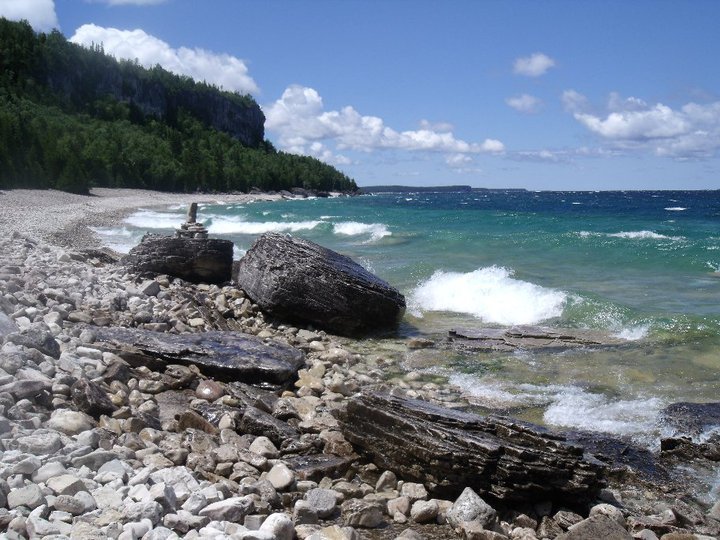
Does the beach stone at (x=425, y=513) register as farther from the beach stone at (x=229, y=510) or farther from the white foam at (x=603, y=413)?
the white foam at (x=603, y=413)

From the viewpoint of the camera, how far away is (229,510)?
15.4ft

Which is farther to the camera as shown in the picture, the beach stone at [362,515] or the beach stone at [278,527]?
the beach stone at [362,515]

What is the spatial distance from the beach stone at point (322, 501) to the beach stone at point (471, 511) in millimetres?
929

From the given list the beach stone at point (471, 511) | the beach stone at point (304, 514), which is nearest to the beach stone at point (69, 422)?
the beach stone at point (304, 514)

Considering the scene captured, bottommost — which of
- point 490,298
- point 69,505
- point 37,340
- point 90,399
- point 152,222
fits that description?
point 490,298

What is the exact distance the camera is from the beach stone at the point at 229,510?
463 cm

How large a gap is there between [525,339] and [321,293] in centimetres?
376

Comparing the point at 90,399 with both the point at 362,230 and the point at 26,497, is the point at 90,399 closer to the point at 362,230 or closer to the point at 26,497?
the point at 26,497

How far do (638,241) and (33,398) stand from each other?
29729 mm

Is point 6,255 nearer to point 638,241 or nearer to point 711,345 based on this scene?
point 711,345

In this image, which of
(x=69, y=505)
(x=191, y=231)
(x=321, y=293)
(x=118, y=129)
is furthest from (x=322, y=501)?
(x=118, y=129)

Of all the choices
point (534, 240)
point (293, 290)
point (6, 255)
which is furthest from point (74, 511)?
point (534, 240)

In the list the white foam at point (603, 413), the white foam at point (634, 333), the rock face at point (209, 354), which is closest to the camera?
the white foam at point (603, 413)

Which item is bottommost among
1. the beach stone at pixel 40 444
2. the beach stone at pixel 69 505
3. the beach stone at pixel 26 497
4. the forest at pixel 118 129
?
the beach stone at pixel 69 505
